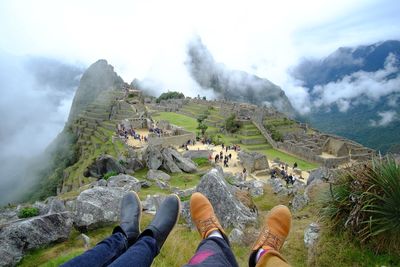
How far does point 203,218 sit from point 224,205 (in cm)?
306

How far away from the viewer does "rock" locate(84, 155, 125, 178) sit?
21.7 meters

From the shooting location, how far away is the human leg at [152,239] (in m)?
2.83

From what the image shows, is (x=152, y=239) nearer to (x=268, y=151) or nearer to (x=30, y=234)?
(x=30, y=234)

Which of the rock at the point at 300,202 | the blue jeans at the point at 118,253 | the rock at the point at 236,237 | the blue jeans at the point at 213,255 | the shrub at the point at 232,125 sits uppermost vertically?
the shrub at the point at 232,125

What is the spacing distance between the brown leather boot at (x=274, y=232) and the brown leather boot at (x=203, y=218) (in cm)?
38

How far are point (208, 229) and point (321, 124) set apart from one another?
137 m

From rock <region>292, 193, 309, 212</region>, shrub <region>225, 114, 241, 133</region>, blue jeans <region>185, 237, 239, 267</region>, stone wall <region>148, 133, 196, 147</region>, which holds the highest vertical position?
shrub <region>225, 114, 241, 133</region>

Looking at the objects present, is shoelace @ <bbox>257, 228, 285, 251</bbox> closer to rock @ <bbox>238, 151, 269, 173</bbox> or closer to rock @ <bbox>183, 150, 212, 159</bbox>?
rock @ <bbox>238, 151, 269, 173</bbox>

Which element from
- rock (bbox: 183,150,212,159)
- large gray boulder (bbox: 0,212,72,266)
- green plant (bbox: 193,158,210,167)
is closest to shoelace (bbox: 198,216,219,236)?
large gray boulder (bbox: 0,212,72,266)

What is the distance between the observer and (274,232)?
3984mm

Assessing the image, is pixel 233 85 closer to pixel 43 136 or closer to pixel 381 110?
pixel 381 110

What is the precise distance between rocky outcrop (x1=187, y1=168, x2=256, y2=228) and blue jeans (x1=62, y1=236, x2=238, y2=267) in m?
Answer: 3.60

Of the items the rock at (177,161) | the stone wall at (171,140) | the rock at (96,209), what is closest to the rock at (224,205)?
the rock at (96,209)

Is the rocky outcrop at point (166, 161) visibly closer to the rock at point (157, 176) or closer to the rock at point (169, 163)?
the rock at point (169, 163)
